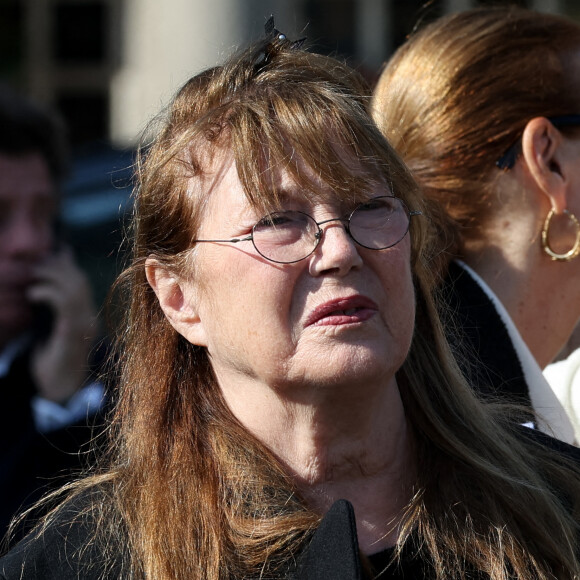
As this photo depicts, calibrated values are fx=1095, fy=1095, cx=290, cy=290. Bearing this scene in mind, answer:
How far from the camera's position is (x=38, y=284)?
13.6 ft

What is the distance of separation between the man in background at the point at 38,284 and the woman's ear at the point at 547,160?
185 cm

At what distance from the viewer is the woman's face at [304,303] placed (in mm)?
1952

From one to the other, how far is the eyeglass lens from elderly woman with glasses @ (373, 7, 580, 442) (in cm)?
55

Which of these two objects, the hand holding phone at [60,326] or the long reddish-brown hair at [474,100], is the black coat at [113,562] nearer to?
the long reddish-brown hair at [474,100]

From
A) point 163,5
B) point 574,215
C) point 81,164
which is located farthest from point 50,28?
point 574,215

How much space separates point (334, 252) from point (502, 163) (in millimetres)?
817

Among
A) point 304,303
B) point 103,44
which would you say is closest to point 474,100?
point 304,303

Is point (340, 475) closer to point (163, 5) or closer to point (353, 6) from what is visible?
point (163, 5)

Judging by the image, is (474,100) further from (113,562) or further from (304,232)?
(113,562)

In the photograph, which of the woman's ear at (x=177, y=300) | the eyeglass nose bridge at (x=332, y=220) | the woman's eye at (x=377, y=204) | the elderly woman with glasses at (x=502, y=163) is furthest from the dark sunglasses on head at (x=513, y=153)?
the woman's ear at (x=177, y=300)

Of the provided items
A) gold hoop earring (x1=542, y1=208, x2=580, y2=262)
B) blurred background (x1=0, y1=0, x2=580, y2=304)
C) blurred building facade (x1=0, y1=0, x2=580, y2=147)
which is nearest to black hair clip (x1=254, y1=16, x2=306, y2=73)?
gold hoop earring (x1=542, y1=208, x2=580, y2=262)

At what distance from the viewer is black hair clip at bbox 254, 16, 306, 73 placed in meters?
2.18

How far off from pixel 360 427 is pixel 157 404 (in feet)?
1.43

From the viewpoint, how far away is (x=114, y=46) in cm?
1005
